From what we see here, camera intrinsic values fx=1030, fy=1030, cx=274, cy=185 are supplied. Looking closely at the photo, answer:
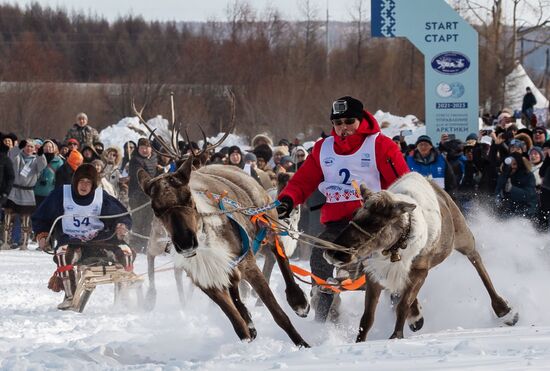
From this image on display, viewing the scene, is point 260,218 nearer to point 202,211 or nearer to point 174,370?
point 202,211

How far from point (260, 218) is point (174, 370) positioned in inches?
78.5

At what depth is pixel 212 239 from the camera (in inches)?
267

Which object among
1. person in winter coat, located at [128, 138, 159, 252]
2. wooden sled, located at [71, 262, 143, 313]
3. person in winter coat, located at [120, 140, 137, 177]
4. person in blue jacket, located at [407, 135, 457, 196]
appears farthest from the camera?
person in winter coat, located at [120, 140, 137, 177]

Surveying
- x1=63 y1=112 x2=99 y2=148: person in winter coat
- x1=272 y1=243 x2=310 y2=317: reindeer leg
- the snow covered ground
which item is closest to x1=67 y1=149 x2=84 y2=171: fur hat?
x1=63 y1=112 x2=99 y2=148: person in winter coat

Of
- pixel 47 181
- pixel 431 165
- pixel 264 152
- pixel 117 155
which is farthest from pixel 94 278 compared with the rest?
pixel 47 181

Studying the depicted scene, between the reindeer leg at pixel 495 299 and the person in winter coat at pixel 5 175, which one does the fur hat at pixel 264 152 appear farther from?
the reindeer leg at pixel 495 299

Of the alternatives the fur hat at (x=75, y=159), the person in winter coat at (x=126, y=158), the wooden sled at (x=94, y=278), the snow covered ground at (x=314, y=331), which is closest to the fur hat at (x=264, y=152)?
the person in winter coat at (x=126, y=158)

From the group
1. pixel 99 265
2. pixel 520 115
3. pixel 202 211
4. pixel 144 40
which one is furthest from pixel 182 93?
pixel 202 211

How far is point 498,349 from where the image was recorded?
→ 575 centimetres

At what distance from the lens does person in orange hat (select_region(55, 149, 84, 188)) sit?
50.4 feet

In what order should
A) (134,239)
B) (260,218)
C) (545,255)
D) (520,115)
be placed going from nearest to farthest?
(260,218)
(545,255)
(134,239)
(520,115)

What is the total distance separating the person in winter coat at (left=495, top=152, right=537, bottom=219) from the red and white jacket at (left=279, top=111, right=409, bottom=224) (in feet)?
18.4

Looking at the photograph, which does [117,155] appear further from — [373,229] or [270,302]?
[373,229]

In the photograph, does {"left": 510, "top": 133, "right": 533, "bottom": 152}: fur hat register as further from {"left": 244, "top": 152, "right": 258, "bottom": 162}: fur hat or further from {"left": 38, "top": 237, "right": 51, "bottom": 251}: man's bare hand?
{"left": 38, "top": 237, "right": 51, "bottom": 251}: man's bare hand
